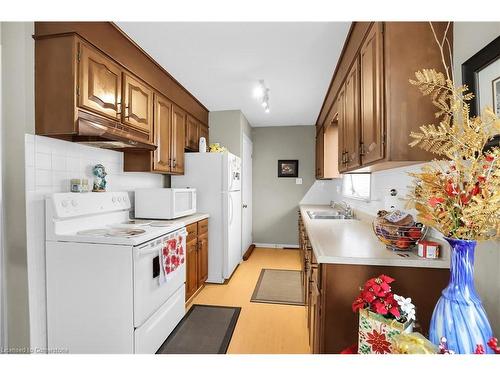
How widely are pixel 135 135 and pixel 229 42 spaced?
109cm

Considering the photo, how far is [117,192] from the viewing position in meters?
2.29

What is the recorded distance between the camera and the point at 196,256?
2.81 m

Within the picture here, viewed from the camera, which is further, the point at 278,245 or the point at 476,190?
the point at 278,245

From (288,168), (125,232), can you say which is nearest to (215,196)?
(125,232)

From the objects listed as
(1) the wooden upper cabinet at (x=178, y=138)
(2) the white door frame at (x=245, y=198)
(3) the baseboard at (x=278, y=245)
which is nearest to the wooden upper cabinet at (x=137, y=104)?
(1) the wooden upper cabinet at (x=178, y=138)

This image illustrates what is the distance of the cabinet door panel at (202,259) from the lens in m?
2.88

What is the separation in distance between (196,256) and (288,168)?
8.82ft

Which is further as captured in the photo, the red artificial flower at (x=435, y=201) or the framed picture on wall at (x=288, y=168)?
the framed picture on wall at (x=288, y=168)

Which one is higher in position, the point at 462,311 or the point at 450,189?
the point at 450,189

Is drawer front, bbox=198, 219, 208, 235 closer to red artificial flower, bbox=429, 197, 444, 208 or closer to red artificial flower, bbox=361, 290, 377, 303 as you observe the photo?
red artificial flower, bbox=361, 290, 377, 303

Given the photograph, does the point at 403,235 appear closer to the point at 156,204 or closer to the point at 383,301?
the point at 383,301

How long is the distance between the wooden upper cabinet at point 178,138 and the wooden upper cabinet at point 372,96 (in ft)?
6.65

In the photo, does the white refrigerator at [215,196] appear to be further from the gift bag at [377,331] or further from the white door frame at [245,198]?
the gift bag at [377,331]
